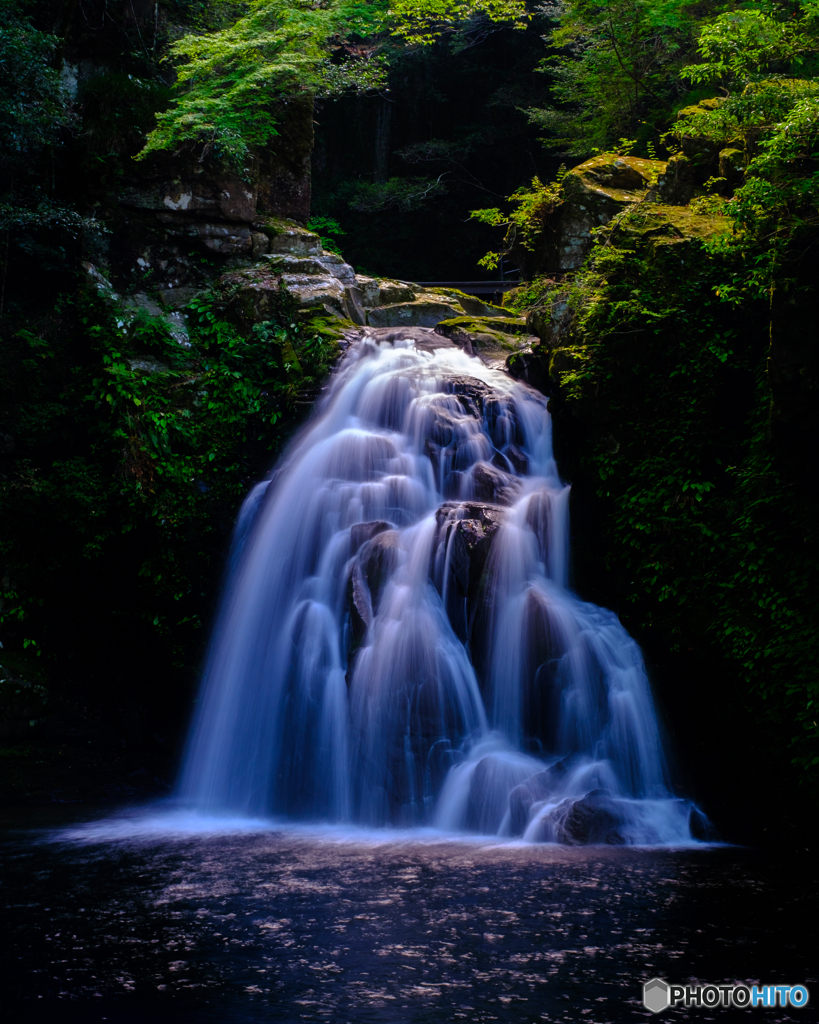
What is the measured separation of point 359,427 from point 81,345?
4.35 m

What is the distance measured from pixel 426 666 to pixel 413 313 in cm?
877

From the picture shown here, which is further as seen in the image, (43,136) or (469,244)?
(469,244)

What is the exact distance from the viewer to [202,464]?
10.5 meters

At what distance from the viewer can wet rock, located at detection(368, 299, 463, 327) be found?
556 inches

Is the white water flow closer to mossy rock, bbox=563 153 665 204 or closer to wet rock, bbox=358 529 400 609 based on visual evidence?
wet rock, bbox=358 529 400 609

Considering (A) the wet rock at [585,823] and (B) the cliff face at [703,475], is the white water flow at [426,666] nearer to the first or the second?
(A) the wet rock at [585,823]

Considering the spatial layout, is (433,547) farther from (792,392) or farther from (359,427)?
(792,392)

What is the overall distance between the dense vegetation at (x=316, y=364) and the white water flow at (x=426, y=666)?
668mm

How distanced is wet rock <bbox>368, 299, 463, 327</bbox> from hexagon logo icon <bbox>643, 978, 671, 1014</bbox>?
11909 mm

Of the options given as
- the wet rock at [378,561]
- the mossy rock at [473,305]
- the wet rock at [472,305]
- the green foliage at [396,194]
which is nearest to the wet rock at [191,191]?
the wet rock at [472,305]

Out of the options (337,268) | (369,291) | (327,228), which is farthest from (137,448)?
(327,228)

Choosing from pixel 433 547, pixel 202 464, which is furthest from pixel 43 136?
pixel 433 547

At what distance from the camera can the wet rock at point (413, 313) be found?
14125 millimetres

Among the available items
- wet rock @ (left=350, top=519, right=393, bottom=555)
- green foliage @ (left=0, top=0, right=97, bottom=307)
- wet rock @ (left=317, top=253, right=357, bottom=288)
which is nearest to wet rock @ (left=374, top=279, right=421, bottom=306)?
wet rock @ (left=317, top=253, right=357, bottom=288)
